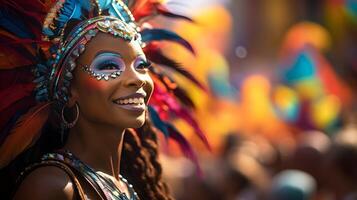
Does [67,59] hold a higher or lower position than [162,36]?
lower

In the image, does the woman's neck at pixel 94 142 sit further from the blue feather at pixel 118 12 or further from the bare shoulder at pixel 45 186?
the blue feather at pixel 118 12

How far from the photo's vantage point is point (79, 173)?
2973mm

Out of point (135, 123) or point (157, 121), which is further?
point (157, 121)

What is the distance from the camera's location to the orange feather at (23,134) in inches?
117

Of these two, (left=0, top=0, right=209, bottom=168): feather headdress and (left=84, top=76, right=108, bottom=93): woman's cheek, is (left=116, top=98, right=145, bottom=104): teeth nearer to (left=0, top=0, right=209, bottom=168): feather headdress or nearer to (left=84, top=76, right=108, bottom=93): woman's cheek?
(left=84, top=76, right=108, bottom=93): woman's cheek

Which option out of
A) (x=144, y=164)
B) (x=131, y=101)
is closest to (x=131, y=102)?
(x=131, y=101)

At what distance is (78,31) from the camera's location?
2982mm

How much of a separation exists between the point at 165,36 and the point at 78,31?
0.52 meters

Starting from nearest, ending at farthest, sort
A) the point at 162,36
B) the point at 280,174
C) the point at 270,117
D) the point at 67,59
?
the point at 67,59, the point at 162,36, the point at 280,174, the point at 270,117

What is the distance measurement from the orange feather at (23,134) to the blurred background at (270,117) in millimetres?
673

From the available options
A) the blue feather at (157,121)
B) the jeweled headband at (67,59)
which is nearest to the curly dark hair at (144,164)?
the blue feather at (157,121)

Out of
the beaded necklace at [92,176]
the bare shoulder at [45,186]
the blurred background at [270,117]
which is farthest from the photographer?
the blurred background at [270,117]

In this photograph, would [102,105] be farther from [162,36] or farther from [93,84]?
[162,36]

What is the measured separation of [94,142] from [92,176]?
0.13 m
